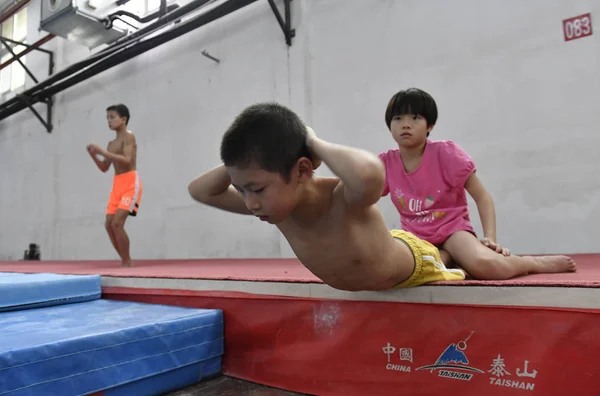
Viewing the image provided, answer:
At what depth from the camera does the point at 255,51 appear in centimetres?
434

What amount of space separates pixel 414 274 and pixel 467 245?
341mm

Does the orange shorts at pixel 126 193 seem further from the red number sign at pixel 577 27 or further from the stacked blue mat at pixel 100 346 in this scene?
the red number sign at pixel 577 27

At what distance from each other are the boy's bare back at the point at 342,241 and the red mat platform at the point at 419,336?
0.52 ft

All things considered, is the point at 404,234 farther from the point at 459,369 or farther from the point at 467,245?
the point at 459,369

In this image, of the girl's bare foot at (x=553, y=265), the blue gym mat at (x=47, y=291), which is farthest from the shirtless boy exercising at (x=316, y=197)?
the blue gym mat at (x=47, y=291)

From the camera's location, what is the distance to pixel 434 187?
1.54 meters

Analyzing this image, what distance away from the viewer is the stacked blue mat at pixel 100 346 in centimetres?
108

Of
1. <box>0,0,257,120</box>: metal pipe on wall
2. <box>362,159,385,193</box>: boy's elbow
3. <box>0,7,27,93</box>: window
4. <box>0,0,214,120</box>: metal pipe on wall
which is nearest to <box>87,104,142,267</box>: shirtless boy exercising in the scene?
<box>0,0,257,120</box>: metal pipe on wall

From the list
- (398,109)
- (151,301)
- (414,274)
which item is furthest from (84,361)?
(398,109)

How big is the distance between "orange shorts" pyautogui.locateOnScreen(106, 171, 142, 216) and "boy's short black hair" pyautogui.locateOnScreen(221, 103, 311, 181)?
2440 millimetres

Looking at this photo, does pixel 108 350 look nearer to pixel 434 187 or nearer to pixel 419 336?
pixel 419 336

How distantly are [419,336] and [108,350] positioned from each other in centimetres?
89

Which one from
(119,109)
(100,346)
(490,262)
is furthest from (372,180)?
(119,109)

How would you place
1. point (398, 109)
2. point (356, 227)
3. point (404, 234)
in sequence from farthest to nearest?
point (398, 109), point (404, 234), point (356, 227)
